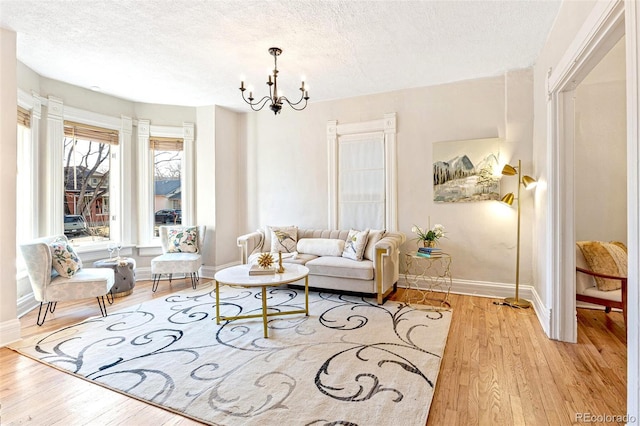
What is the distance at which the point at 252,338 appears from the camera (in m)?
2.89

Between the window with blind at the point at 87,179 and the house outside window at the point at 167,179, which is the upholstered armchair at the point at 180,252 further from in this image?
the window with blind at the point at 87,179

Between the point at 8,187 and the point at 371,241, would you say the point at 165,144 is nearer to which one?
the point at 8,187

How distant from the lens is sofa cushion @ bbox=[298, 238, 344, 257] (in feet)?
14.5

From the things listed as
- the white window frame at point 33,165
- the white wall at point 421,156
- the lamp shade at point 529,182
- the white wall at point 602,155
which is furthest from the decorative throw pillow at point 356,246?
the white window frame at point 33,165

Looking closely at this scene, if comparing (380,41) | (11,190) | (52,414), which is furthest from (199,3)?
(52,414)

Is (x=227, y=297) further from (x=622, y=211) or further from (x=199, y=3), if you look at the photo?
(x=622, y=211)

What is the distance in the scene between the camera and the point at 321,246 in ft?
14.8

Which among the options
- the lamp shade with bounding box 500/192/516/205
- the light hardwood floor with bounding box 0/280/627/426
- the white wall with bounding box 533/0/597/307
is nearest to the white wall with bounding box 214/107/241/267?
the light hardwood floor with bounding box 0/280/627/426

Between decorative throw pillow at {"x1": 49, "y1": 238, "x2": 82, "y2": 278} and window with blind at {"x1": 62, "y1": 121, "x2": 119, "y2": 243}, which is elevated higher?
window with blind at {"x1": 62, "y1": 121, "x2": 119, "y2": 243}

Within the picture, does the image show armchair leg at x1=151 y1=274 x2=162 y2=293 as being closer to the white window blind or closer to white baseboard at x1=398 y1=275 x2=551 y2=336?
the white window blind

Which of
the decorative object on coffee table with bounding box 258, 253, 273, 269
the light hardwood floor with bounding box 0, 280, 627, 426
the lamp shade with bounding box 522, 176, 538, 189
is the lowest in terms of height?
the light hardwood floor with bounding box 0, 280, 627, 426

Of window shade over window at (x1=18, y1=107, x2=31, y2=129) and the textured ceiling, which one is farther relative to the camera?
window shade over window at (x1=18, y1=107, x2=31, y2=129)

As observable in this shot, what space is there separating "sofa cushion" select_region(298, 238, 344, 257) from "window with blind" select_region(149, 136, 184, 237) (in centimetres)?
238

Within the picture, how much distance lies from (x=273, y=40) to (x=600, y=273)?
156 inches
